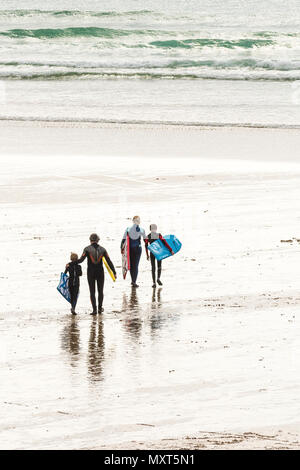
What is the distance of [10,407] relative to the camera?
15.5 m

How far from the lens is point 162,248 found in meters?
23.2

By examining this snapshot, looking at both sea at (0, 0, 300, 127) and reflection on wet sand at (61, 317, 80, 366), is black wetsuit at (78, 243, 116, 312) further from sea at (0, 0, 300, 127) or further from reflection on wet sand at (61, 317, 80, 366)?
sea at (0, 0, 300, 127)

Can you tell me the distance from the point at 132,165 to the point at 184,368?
74.4 ft

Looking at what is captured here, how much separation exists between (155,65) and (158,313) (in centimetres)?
6111

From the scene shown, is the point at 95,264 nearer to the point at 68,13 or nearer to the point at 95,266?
the point at 95,266

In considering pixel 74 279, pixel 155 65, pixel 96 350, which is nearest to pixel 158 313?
pixel 74 279

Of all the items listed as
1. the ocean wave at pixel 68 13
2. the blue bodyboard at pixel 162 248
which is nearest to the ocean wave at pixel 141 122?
the blue bodyboard at pixel 162 248

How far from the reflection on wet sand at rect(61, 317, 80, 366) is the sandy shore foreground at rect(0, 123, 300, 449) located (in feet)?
0.18

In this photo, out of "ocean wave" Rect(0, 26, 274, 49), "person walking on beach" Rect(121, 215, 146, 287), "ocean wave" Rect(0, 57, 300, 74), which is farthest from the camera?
"ocean wave" Rect(0, 26, 274, 49)

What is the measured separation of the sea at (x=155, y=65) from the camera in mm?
57531

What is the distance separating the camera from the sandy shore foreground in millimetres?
14914

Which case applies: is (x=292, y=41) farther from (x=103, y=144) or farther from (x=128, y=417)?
(x=128, y=417)

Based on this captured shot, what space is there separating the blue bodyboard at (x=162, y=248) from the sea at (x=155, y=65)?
29.0 m

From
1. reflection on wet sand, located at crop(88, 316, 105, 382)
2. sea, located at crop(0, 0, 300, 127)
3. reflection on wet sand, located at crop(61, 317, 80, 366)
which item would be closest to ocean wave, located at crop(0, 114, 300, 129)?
sea, located at crop(0, 0, 300, 127)
